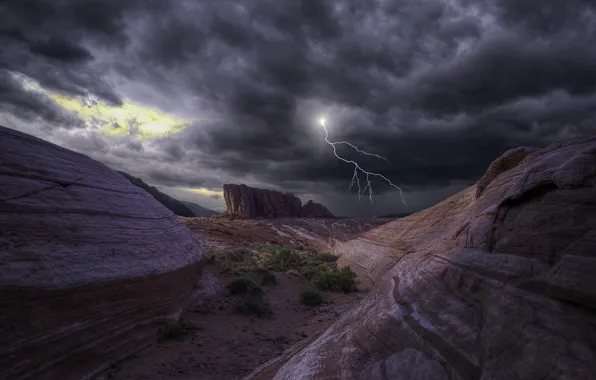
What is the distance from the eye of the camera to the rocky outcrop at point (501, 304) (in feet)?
7.06

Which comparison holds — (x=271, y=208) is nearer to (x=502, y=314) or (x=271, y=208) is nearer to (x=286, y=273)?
(x=286, y=273)

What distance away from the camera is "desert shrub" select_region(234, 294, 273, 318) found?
8.40 m

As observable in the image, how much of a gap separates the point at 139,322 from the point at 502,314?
6119 mm

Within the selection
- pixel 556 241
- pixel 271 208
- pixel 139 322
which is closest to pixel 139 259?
pixel 139 322

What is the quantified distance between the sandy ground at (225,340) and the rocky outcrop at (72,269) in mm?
415

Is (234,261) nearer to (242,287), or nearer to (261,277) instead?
(261,277)

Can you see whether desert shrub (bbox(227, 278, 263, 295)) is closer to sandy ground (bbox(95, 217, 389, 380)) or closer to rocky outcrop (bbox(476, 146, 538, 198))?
sandy ground (bbox(95, 217, 389, 380))

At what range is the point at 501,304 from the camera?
264 centimetres

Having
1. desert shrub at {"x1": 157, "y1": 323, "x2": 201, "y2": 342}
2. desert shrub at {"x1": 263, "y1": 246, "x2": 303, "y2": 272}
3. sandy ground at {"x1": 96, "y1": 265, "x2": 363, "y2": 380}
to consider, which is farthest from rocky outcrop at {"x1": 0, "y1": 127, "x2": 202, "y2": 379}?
desert shrub at {"x1": 263, "y1": 246, "x2": 303, "y2": 272}

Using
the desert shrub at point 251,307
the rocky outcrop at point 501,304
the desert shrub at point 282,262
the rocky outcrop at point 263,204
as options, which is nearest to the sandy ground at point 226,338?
the desert shrub at point 251,307

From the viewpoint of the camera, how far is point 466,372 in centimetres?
240

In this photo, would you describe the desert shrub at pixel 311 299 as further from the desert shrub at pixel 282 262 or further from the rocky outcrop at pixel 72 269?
the desert shrub at pixel 282 262

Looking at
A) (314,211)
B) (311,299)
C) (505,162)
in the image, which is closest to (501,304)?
(505,162)

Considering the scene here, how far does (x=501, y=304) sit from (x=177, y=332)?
240 inches
